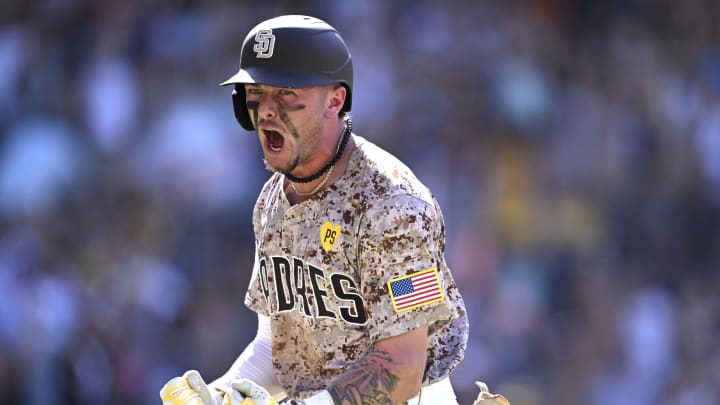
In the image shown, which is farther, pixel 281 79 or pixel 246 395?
pixel 281 79

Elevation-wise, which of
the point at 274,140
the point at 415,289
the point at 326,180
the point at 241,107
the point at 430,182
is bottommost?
the point at 430,182

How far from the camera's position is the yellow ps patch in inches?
155

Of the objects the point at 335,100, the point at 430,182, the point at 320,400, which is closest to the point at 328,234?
the point at 335,100

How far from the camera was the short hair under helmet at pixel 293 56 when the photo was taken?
3848mm

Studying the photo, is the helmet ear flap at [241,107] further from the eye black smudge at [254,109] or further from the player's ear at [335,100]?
the player's ear at [335,100]

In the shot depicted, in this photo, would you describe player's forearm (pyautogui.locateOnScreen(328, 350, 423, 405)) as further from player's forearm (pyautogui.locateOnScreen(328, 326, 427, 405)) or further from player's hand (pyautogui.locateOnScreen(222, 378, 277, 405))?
player's hand (pyautogui.locateOnScreen(222, 378, 277, 405))

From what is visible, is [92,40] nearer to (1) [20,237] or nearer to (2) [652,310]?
(1) [20,237]

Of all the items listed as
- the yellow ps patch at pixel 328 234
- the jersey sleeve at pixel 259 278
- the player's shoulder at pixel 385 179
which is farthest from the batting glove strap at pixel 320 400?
the jersey sleeve at pixel 259 278

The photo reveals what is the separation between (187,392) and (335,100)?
109cm

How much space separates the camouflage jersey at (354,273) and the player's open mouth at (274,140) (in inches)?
9.0

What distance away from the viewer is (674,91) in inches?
445

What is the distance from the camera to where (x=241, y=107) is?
419 cm

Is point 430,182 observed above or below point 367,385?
above

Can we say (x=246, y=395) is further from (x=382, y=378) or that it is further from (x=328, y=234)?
(x=328, y=234)
